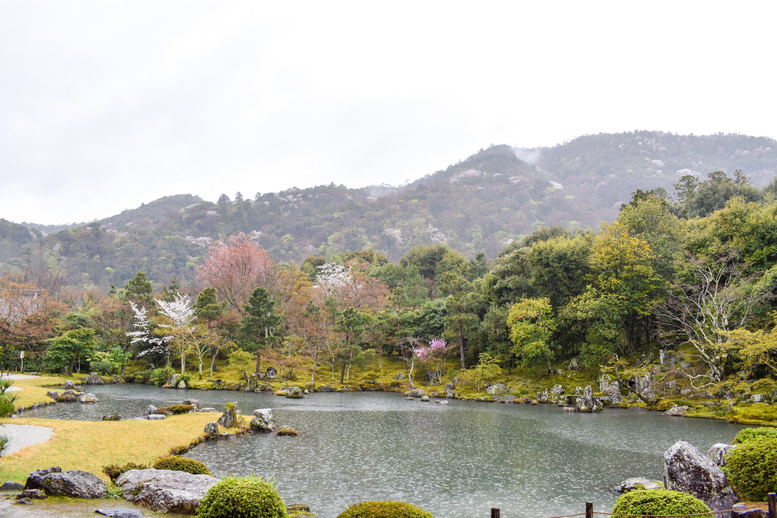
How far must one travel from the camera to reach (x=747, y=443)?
42.5 feet

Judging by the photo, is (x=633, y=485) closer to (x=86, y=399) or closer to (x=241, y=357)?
(x=86, y=399)

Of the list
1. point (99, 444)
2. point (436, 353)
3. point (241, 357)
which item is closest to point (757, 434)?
point (99, 444)

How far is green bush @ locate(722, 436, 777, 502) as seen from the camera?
475 inches

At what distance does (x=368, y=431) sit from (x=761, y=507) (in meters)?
19.4

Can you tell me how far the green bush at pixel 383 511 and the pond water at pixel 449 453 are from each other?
16.0 feet

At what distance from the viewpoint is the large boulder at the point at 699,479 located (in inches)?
499

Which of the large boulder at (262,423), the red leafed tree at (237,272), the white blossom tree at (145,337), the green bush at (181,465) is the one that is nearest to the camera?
the green bush at (181,465)

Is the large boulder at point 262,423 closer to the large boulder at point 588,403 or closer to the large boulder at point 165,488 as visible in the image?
the large boulder at point 165,488

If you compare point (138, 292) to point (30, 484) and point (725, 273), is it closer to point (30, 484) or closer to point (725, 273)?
point (30, 484)

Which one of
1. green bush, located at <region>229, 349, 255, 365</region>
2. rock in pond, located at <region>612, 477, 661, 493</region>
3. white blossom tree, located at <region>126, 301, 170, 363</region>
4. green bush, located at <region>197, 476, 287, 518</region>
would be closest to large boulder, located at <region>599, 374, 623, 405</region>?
rock in pond, located at <region>612, 477, 661, 493</region>

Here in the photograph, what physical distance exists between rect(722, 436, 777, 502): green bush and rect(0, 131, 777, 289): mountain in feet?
394

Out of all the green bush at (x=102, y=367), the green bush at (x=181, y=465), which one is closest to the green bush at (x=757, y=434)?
the green bush at (x=181, y=465)

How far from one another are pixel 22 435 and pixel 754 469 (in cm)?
2504

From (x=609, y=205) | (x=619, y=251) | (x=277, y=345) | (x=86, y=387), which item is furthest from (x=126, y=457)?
(x=609, y=205)
